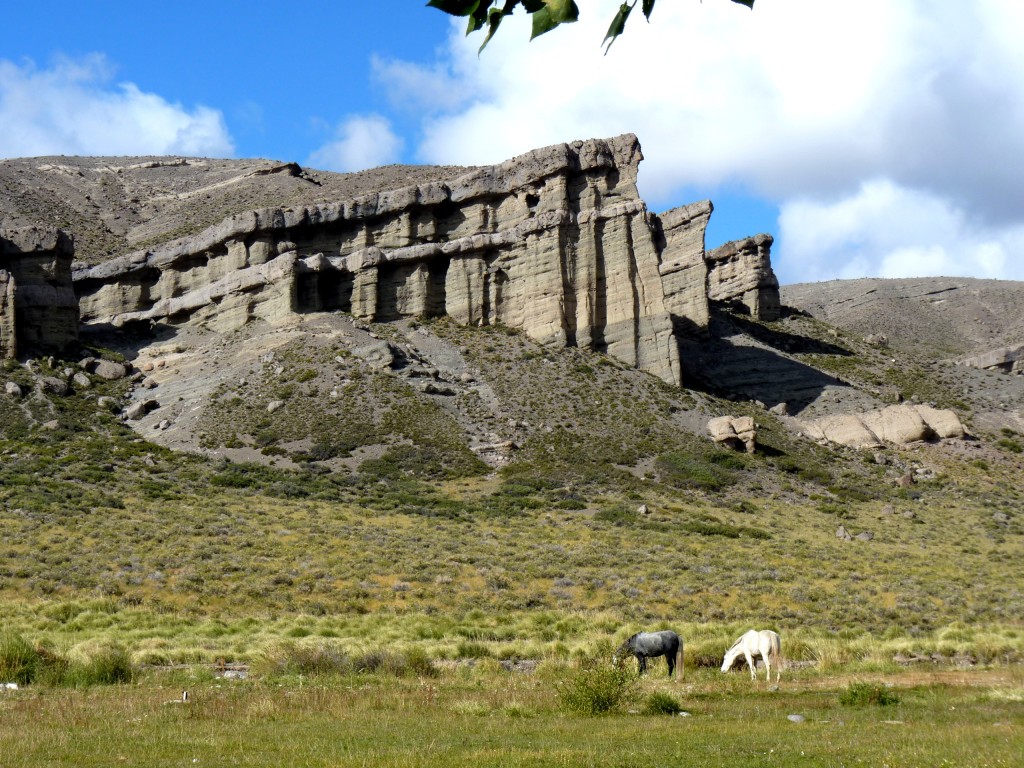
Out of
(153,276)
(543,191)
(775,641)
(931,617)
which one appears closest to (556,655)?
(775,641)

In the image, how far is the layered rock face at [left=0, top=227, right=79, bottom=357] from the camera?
65.2 m

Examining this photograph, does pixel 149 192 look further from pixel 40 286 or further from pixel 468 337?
pixel 468 337

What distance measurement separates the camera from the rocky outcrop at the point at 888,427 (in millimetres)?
62000

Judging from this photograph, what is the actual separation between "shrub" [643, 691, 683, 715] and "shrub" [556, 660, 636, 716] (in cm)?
42

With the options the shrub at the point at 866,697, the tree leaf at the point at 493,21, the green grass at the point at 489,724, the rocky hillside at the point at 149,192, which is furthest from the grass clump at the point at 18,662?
the rocky hillside at the point at 149,192

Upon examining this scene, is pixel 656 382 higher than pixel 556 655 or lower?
higher

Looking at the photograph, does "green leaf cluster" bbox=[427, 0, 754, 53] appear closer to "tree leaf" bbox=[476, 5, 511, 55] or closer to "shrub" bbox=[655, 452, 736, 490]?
"tree leaf" bbox=[476, 5, 511, 55]

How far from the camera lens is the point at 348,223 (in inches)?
2911

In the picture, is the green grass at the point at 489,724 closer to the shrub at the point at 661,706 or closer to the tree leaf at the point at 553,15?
the shrub at the point at 661,706

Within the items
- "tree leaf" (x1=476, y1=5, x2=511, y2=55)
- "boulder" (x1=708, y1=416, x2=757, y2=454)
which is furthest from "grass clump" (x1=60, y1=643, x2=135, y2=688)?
"boulder" (x1=708, y1=416, x2=757, y2=454)

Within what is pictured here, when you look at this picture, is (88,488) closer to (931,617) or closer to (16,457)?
(16,457)

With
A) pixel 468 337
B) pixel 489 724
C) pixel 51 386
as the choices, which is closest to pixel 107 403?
pixel 51 386

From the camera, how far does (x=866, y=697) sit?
49.8ft

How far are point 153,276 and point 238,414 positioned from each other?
21088 mm
